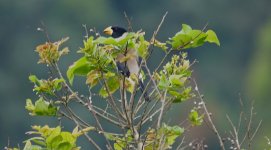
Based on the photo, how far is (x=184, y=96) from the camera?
371 cm

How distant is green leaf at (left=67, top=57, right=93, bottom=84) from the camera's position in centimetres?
354

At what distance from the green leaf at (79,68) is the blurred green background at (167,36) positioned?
22085mm

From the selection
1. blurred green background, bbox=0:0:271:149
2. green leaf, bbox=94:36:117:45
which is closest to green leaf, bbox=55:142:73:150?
green leaf, bbox=94:36:117:45

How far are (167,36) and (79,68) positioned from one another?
28526mm

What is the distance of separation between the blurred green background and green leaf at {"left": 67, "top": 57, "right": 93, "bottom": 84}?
22.1 m

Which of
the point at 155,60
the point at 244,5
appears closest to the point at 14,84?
the point at 155,60

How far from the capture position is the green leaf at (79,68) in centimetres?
354

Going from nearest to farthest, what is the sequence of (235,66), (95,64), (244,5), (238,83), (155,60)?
(95,64)
(155,60)
(238,83)
(235,66)
(244,5)

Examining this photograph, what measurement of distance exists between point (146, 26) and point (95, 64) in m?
31.3

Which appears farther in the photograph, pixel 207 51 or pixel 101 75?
pixel 207 51

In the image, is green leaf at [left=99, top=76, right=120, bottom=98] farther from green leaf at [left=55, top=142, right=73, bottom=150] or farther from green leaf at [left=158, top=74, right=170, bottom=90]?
green leaf at [left=55, top=142, right=73, bottom=150]

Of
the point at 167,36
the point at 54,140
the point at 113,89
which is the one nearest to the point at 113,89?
the point at 113,89

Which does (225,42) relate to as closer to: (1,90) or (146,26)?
(146,26)

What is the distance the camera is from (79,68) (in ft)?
11.7
